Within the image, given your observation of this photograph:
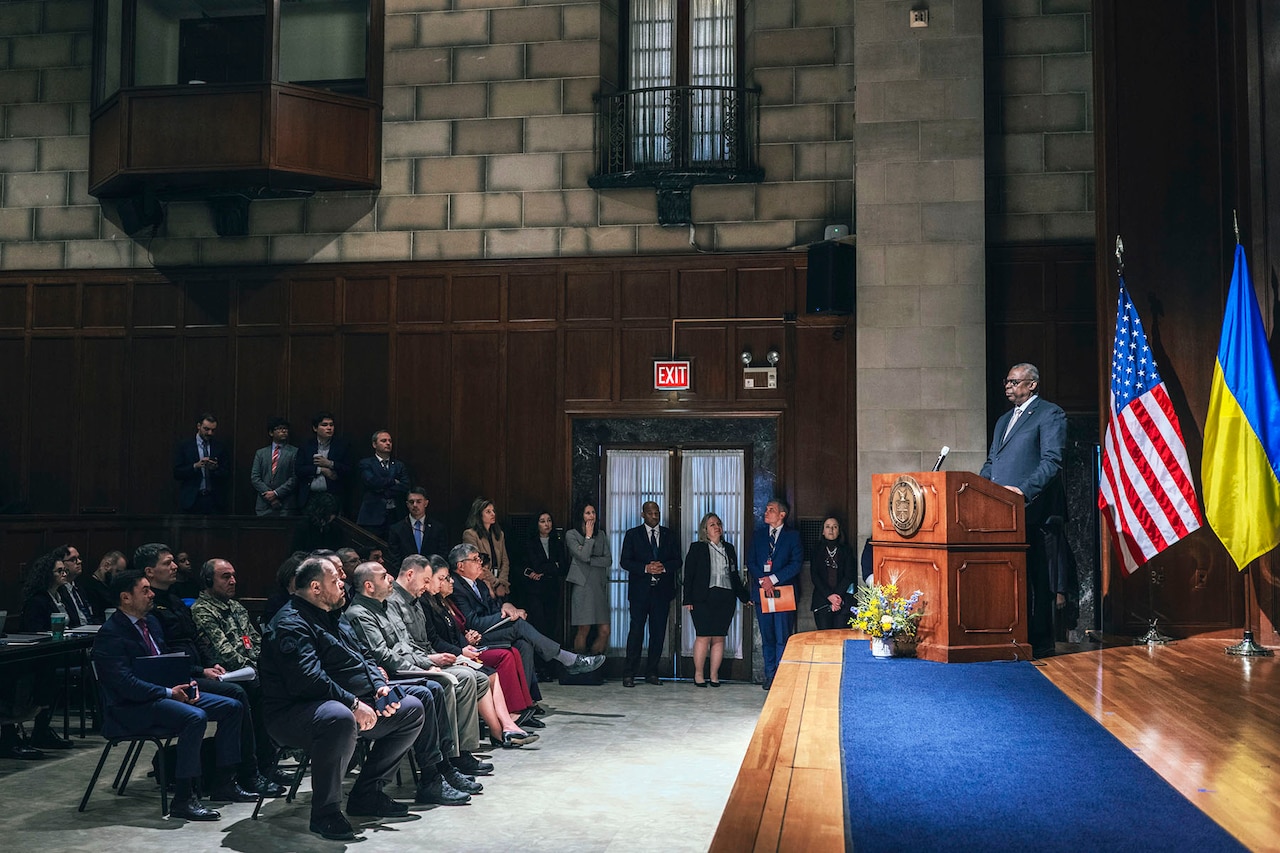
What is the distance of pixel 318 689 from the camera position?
5477 millimetres

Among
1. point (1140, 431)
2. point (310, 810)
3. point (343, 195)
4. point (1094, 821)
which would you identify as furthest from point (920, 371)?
point (1094, 821)

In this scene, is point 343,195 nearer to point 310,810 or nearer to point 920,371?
point 920,371

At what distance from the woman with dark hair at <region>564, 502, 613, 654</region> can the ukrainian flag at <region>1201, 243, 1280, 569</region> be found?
17.6ft

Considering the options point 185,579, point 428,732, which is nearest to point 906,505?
point 428,732

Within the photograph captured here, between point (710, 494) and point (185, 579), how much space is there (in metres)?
4.56

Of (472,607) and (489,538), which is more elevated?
(489,538)

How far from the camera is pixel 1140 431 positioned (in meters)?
7.23

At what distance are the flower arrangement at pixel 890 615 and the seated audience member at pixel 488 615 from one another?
285 cm

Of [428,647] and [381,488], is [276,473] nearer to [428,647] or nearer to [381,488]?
[381,488]

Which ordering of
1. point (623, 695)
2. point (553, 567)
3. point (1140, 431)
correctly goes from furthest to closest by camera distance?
point (553, 567)
point (623, 695)
point (1140, 431)

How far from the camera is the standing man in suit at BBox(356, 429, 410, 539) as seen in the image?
10.6 metres

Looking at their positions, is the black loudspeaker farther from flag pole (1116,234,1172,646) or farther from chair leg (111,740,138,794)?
chair leg (111,740,138,794)

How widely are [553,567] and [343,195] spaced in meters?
4.11

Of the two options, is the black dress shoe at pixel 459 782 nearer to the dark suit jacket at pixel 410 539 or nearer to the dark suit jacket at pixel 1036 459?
the dark suit jacket at pixel 1036 459
